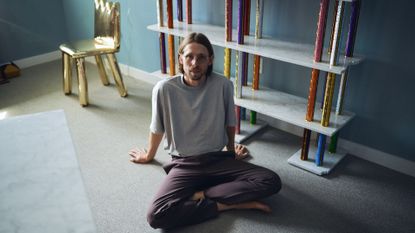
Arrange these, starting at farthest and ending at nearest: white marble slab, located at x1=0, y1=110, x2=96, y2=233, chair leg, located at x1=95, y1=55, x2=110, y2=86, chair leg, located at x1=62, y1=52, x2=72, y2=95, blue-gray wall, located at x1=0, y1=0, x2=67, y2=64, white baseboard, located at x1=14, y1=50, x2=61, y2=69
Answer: white baseboard, located at x1=14, y1=50, x2=61, y2=69, blue-gray wall, located at x1=0, y1=0, x2=67, y2=64, chair leg, located at x1=95, y1=55, x2=110, y2=86, chair leg, located at x1=62, y1=52, x2=72, y2=95, white marble slab, located at x1=0, y1=110, x2=96, y2=233

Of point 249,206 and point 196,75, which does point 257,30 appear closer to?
point 196,75

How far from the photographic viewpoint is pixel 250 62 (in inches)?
101

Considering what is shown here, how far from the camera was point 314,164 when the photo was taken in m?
2.14

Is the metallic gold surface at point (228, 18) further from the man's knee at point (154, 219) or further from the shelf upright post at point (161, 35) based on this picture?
the man's knee at point (154, 219)

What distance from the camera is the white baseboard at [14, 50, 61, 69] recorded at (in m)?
3.71

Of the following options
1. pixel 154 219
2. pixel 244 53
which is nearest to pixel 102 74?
pixel 244 53

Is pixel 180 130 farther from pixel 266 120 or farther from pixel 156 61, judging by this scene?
pixel 156 61

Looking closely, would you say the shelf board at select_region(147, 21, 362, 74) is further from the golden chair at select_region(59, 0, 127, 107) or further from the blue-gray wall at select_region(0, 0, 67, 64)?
the blue-gray wall at select_region(0, 0, 67, 64)

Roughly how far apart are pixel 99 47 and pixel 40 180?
2.34 meters

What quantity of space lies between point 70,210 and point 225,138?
1.31 m

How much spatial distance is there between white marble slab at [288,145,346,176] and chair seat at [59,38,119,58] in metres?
1.63

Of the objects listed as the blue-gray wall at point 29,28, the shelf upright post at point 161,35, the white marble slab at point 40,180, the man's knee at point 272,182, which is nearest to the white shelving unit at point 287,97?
the shelf upright post at point 161,35

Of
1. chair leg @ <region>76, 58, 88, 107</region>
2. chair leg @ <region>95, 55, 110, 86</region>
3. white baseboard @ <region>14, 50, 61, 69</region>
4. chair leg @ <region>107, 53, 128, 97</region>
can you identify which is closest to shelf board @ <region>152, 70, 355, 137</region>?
chair leg @ <region>107, 53, 128, 97</region>

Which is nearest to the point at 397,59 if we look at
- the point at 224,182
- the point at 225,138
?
the point at 225,138
